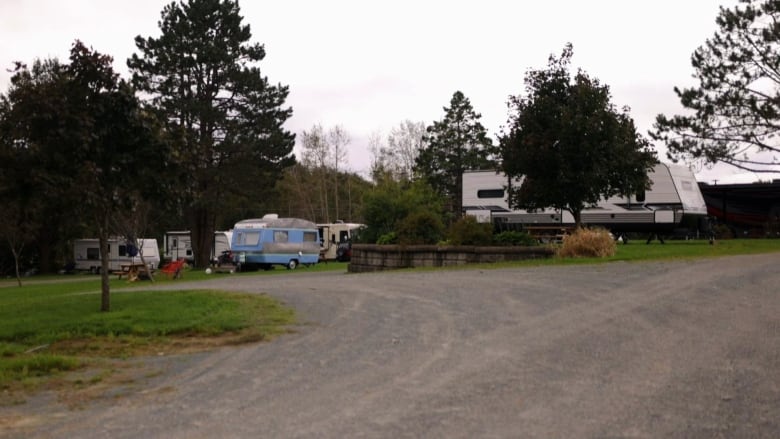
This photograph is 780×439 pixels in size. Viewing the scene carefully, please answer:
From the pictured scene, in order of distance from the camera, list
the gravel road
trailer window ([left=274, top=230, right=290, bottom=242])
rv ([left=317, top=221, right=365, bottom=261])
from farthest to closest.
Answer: rv ([left=317, top=221, right=365, bottom=261]), trailer window ([left=274, top=230, right=290, bottom=242]), the gravel road

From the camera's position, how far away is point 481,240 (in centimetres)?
2216

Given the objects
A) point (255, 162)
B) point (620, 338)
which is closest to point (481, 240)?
point (620, 338)

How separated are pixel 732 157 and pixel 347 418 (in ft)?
72.9

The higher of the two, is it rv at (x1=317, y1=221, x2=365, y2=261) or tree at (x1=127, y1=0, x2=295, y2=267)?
tree at (x1=127, y1=0, x2=295, y2=267)

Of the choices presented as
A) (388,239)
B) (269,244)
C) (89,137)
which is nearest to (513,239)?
(388,239)

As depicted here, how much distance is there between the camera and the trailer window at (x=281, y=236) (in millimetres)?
36844

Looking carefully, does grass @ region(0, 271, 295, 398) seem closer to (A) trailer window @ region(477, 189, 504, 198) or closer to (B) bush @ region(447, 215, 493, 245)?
(B) bush @ region(447, 215, 493, 245)

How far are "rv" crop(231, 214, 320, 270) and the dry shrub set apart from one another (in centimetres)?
1934

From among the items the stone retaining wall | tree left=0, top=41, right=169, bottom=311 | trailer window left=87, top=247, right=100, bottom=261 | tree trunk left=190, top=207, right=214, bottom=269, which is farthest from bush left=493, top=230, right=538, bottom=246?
trailer window left=87, top=247, right=100, bottom=261

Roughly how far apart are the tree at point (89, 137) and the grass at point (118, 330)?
118 centimetres

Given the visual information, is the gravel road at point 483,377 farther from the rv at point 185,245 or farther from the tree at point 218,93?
the rv at point 185,245

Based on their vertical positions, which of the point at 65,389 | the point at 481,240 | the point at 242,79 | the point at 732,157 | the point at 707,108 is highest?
the point at 242,79

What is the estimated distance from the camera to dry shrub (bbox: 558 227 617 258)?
1962cm

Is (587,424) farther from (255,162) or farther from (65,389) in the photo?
(255,162)
